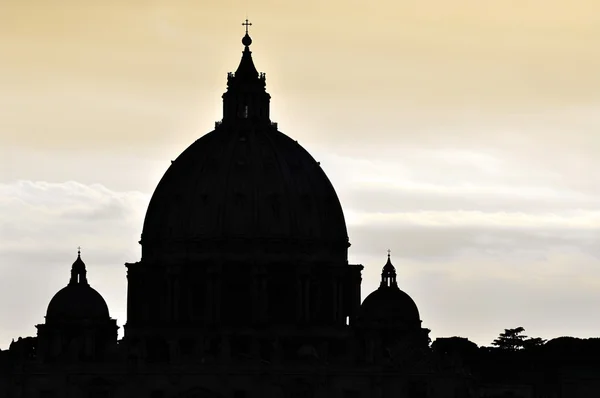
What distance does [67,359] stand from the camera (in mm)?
191750

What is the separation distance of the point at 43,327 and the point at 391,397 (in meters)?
26.2

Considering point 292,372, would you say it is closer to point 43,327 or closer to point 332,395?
point 332,395

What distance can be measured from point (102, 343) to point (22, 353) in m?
6.74

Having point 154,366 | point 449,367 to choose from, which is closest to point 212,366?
point 154,366

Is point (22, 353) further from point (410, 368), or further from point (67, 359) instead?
point (410, 368)

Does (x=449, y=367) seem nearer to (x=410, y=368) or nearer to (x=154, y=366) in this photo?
(x=410, y=368)

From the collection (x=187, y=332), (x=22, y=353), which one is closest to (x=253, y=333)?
(x=187, y=332)

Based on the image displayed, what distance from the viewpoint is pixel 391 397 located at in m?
192

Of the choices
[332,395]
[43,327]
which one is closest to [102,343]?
[43,327]

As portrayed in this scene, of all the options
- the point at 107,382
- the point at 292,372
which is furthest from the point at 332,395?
the point at 107,382

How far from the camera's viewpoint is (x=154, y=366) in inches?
7515

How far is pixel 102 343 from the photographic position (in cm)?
19762

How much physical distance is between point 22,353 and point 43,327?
21.7ft

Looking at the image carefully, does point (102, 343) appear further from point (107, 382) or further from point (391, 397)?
point (391, 397)
